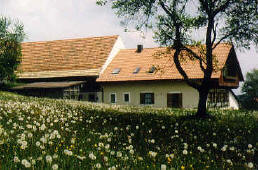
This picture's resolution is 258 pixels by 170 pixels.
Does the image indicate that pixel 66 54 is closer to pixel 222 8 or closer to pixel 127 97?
pixel 127 97

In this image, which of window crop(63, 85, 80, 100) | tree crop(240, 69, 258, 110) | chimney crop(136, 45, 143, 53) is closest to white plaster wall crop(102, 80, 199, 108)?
window crop(63, 85, 80, 100)

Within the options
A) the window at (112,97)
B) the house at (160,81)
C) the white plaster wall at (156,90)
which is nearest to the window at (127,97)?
the house at (160,81)

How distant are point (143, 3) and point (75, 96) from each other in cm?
2169

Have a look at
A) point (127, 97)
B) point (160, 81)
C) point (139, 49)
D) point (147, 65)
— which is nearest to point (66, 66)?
point (127, 97)

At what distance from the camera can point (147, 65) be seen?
3616 cm

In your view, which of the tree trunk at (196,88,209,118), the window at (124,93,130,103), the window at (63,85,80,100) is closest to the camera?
the tree trunk at (196,88,209,118)

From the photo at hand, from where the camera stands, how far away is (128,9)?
1733 centimetres

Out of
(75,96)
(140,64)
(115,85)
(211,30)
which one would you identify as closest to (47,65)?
(75,96)

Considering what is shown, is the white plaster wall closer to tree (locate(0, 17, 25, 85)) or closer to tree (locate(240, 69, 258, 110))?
tree (locate(0, 17, 25, 85))

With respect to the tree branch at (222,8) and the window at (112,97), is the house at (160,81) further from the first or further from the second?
the tree branch at (222,8)

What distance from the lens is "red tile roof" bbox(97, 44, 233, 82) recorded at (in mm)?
32938

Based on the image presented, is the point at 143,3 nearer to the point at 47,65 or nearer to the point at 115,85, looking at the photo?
the point at 115,85

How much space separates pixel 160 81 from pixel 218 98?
755cm

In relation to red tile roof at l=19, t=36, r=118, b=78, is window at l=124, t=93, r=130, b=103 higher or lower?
lower
